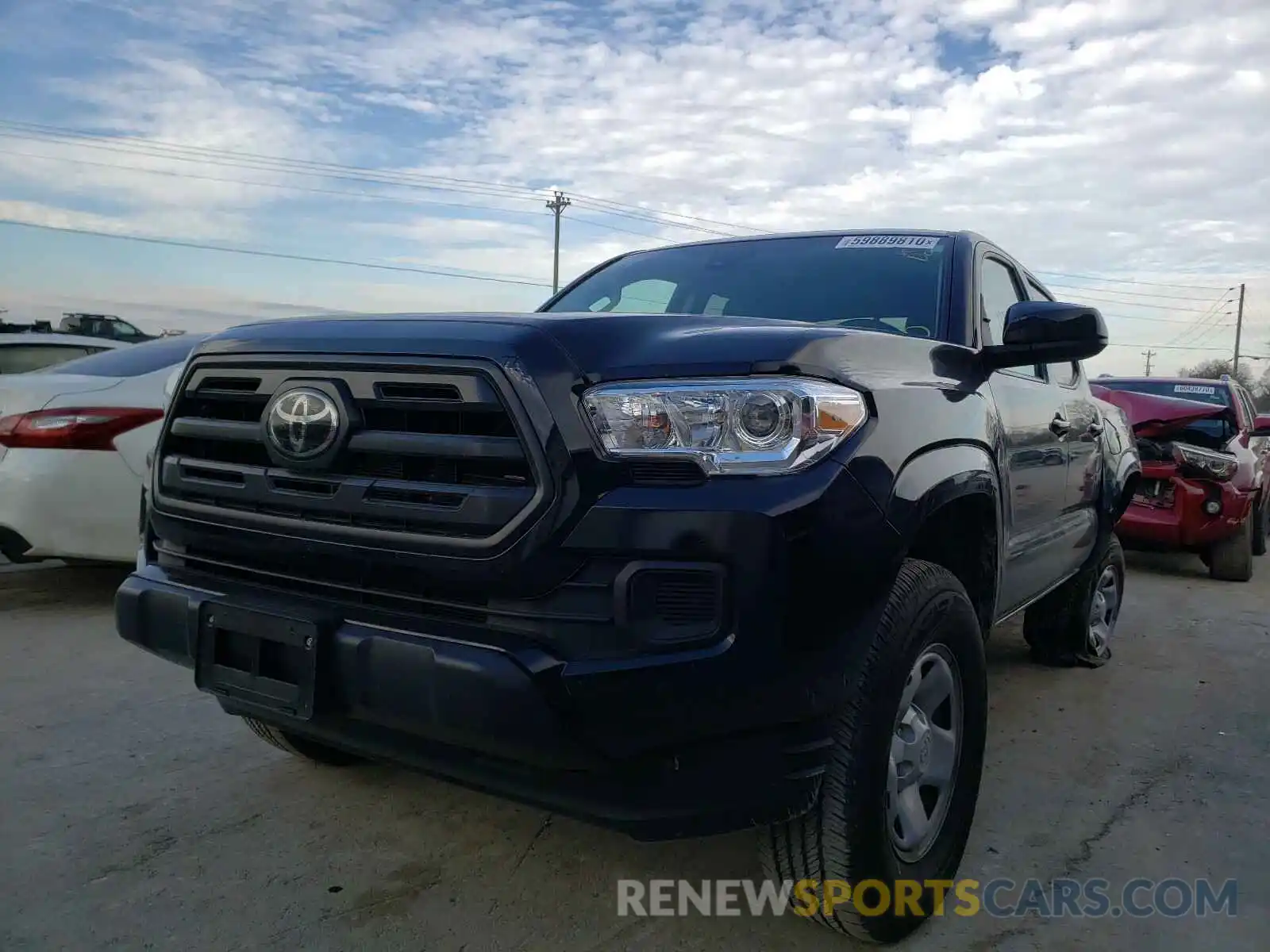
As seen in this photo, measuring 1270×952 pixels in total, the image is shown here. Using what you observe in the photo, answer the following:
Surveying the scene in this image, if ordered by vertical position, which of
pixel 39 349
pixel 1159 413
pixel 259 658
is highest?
pixel 39 349

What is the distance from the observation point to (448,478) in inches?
79.4

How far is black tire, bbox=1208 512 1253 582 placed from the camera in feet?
24.1

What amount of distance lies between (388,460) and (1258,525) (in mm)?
8595

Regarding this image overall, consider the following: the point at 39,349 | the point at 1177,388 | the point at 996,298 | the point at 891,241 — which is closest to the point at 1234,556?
the point at 1177,388

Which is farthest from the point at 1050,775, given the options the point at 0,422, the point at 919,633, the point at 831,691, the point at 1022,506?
the point at 0,422

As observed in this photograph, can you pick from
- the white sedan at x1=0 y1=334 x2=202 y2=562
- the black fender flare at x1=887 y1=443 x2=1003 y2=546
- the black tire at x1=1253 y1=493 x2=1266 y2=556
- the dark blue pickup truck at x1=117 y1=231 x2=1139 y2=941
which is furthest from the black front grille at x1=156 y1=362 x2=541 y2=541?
the black tire at x1=1253 y1=493 x2=1266 y2=556

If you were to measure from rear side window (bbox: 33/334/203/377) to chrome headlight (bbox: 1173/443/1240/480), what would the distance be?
6.69 meters

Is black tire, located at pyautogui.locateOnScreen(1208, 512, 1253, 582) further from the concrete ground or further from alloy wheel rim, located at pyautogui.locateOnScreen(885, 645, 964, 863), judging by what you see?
alloy wheel rim, located at pyautogui.locateOnScreen(885, 645, 964, 863)

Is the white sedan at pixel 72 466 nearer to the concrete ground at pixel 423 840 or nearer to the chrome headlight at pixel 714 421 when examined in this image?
the concrete ground at pixel 423 840

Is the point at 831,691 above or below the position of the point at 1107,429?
below

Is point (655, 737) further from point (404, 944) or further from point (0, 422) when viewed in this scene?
point (0, 422)

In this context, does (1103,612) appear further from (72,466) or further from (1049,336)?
(72,466)

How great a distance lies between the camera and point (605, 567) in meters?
1.84

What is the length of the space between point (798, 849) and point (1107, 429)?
330 cm
